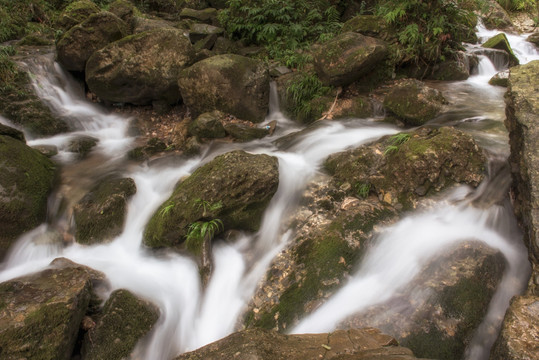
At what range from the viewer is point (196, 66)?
258 inches

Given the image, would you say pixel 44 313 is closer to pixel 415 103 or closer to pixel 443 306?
pixel 443 306

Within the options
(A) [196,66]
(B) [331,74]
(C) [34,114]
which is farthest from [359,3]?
(C) [34,114]

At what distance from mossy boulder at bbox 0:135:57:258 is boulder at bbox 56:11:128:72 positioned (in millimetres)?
3234

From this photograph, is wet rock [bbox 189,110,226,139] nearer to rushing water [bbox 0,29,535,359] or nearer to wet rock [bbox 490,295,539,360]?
rushing water [bbox 0,29,535,359]

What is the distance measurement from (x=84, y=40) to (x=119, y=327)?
22.4 feet

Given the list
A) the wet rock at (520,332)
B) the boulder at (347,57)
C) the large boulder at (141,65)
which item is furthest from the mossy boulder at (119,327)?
the boulder at (347,57)

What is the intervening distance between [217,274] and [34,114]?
564 cm

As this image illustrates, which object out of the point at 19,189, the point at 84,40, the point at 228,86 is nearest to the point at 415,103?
the point at 228,86

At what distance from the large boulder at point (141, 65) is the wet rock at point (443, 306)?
6.32m

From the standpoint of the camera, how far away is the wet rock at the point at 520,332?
200cm

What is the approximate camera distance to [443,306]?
280 centimetres

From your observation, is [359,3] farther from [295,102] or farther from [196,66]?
[196,66]

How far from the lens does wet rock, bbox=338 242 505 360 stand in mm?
2633

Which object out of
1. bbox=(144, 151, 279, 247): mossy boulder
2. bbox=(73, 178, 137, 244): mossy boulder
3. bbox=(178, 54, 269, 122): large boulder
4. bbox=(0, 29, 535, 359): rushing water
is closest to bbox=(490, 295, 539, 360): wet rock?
bbox=(0, 29, 535, 359): rushing water
